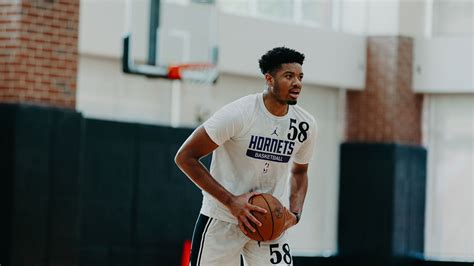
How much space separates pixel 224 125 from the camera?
223 inches

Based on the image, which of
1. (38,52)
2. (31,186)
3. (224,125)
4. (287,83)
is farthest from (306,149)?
(38,52)

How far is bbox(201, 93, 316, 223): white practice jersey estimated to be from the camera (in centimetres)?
575

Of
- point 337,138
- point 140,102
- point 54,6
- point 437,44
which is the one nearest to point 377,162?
point 337,138

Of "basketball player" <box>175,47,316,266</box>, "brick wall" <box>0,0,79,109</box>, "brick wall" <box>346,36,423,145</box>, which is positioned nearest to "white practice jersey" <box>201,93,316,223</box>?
"basketball player" <box>175,47,316,266</box>

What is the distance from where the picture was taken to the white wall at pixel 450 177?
54.2 feet

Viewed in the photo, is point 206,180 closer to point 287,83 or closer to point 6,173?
point 287,83

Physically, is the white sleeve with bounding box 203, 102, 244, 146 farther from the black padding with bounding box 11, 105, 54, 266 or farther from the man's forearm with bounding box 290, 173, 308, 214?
the black padding with bounding box 11, 105, 54, 266

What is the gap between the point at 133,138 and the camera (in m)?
12.5

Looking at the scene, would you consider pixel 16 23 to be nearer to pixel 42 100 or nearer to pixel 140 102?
pixel 42 100

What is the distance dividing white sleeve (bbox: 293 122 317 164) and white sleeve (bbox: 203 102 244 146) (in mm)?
478

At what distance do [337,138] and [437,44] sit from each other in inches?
86.3

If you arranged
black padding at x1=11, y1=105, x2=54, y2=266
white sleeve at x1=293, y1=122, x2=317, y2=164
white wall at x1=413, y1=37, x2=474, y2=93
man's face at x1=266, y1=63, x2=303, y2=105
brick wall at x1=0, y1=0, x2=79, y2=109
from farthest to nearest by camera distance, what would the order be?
white wall at x1=413, y1=37, x2=474, y2=93
brick wall at x1=0, y1=0, x2=79, y2=109
black padding at x1=11, y1=105, x2=54, y2=266
white sleeve at x1=293, y1=122, x2=317, y2=164
man's face at x1=266, y1=63, x2=303, y2=105

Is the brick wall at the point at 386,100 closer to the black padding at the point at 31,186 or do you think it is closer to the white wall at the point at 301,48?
the white wall at the point at 301,48

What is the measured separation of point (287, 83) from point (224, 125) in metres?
0.42
